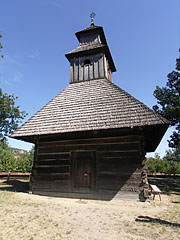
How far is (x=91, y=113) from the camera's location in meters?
7.83

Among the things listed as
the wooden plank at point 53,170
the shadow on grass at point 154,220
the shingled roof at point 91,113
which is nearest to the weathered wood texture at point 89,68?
the shingled roof at point 91,113

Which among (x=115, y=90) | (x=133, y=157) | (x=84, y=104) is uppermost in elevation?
(x=115, y=90)

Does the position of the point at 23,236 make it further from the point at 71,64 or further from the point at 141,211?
the point at 71,64

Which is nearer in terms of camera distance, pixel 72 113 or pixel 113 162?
pixel 113 162

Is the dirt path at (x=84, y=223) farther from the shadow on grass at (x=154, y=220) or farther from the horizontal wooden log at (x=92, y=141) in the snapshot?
the horizontal wooden log at (x=92, y=141)

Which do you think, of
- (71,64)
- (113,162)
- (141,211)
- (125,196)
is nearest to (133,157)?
(113,162)

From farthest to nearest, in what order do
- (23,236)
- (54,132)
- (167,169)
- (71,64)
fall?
(167,169) < (71,64) < (54,132) < (23,236)

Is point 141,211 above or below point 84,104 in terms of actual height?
below

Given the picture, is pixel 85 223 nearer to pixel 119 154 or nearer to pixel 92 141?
pixel 119 154

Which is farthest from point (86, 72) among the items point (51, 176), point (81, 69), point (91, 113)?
point (51, 176)

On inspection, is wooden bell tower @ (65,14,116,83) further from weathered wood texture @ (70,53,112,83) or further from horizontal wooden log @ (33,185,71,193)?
horizontal wooden log @ (33,185,71,193)

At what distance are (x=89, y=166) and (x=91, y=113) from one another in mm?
2558

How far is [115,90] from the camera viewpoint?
29.2ft

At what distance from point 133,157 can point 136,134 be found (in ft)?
3.29
